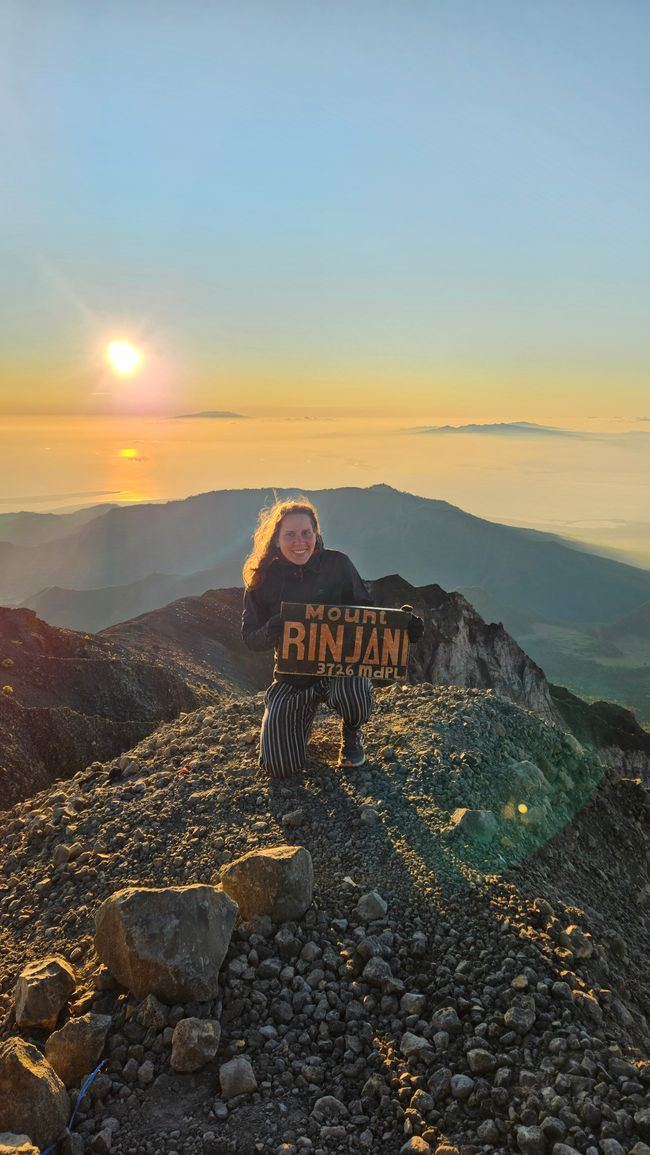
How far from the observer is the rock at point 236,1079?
387 centimetres

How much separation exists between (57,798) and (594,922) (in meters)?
5.64

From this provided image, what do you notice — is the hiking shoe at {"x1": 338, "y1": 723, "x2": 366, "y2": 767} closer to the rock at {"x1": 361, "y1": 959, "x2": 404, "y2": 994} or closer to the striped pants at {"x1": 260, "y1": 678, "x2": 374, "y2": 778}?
the striped pants at {"x1": 260, "y1": 678, "x2": 374, "y2": 778}

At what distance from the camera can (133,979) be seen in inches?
174

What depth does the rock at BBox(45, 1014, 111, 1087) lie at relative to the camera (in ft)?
13.5

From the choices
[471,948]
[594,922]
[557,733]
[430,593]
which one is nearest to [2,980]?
[471,948]

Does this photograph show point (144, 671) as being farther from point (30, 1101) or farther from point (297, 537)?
point (30, 1101)

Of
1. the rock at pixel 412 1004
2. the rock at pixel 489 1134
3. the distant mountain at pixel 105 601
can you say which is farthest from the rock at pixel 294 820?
the distant mountain at pixel 105 601

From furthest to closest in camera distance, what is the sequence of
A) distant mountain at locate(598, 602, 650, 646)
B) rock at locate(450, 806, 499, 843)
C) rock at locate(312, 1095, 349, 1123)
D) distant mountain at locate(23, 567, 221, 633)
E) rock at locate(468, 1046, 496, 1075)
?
distant mountain at locate(598, 602, 650, 646)
distant mountain at locate(23, 567, 221, 633)
rock at locate(450, 806, 499, 843)
rock at locate(468, 1046, 496, 1075)
rock at locate(312, 1095, 349, 1123)

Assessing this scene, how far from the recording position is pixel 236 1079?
3.88m

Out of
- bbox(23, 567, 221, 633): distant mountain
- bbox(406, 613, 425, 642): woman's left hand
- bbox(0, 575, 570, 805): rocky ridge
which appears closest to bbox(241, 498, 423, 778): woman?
bbox(406, 613, 425, 642): woman's left hand

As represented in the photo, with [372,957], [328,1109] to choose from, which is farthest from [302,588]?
[328,1109]

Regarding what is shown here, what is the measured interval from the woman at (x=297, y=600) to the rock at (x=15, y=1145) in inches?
148

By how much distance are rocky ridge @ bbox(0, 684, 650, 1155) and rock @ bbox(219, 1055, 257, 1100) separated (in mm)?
10

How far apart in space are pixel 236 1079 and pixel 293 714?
3454 millimetres
